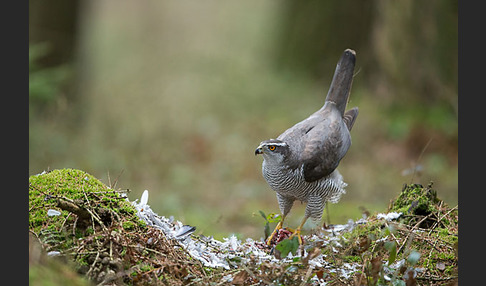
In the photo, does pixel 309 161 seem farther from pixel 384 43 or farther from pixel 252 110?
pixel 252 110

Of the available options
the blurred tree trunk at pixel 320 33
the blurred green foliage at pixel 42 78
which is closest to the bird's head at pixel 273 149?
the blurred green foliage at pixel 42 78

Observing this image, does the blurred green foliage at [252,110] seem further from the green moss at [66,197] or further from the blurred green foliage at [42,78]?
the green moss at [66,197]

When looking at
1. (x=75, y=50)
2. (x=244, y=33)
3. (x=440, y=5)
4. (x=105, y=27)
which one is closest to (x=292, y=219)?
(x=440, y=5)

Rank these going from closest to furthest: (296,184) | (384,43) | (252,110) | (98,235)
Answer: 1. (98,235)
2. (296,184)
3. (384,43)
4. (252,110)

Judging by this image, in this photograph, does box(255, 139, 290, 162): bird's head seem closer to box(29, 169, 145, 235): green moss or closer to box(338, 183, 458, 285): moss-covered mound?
box(338, 183, 458, 285): moss-covered mound

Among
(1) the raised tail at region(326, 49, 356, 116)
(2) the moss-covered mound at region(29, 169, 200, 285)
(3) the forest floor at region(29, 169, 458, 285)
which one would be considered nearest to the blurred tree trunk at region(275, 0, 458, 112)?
(1) the raised tail at region(326, 49, 356, 116)

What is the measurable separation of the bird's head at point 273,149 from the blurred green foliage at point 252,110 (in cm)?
232

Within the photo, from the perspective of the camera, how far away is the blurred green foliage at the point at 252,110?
937cm

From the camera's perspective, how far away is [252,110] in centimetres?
1372

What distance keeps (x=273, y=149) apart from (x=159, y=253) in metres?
1.66

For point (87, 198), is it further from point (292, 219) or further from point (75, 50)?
point (75, 50)

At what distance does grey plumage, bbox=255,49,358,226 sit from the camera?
4.85 metres

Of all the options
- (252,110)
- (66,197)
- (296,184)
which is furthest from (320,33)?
(66,197)

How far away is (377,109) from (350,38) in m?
2.46
